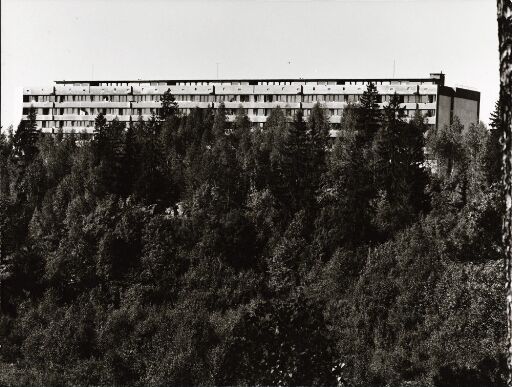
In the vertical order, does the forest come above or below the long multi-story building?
below

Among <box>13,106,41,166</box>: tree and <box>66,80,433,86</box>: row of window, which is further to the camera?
<box>66,80,433,86</box>: row of window

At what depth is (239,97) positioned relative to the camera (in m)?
97.9

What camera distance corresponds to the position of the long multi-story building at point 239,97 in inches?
3600

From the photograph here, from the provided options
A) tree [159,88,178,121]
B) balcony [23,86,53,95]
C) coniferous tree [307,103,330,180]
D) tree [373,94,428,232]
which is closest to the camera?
tree [373,94,428,232]

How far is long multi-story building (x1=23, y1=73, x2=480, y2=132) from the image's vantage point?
91.4m

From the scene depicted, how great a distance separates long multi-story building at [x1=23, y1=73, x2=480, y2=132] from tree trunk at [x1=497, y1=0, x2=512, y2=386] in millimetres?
85099

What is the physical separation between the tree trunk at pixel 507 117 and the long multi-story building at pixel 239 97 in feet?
279

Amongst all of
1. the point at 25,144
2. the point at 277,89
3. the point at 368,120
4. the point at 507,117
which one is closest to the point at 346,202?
the point at 368,120

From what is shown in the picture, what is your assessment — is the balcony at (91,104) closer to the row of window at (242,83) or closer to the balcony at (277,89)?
the row of window at (242,83)

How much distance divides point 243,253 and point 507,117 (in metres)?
49.5

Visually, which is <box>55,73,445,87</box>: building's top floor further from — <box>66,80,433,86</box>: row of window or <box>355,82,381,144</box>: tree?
<box>355,82,381,144</box>: tree

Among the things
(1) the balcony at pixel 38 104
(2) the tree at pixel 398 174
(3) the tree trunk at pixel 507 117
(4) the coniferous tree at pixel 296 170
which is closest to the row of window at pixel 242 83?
(1) the balcony at pixel 38 104

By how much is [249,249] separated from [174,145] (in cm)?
2425

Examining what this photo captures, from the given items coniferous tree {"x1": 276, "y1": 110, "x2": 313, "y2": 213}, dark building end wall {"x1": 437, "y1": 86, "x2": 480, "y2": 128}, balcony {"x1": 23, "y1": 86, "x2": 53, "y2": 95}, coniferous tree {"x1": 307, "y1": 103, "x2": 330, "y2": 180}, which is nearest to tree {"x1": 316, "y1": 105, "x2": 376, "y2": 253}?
coniferous tree {"x1": 307, "y1": 103, "x2": 330, "y2": 180}
